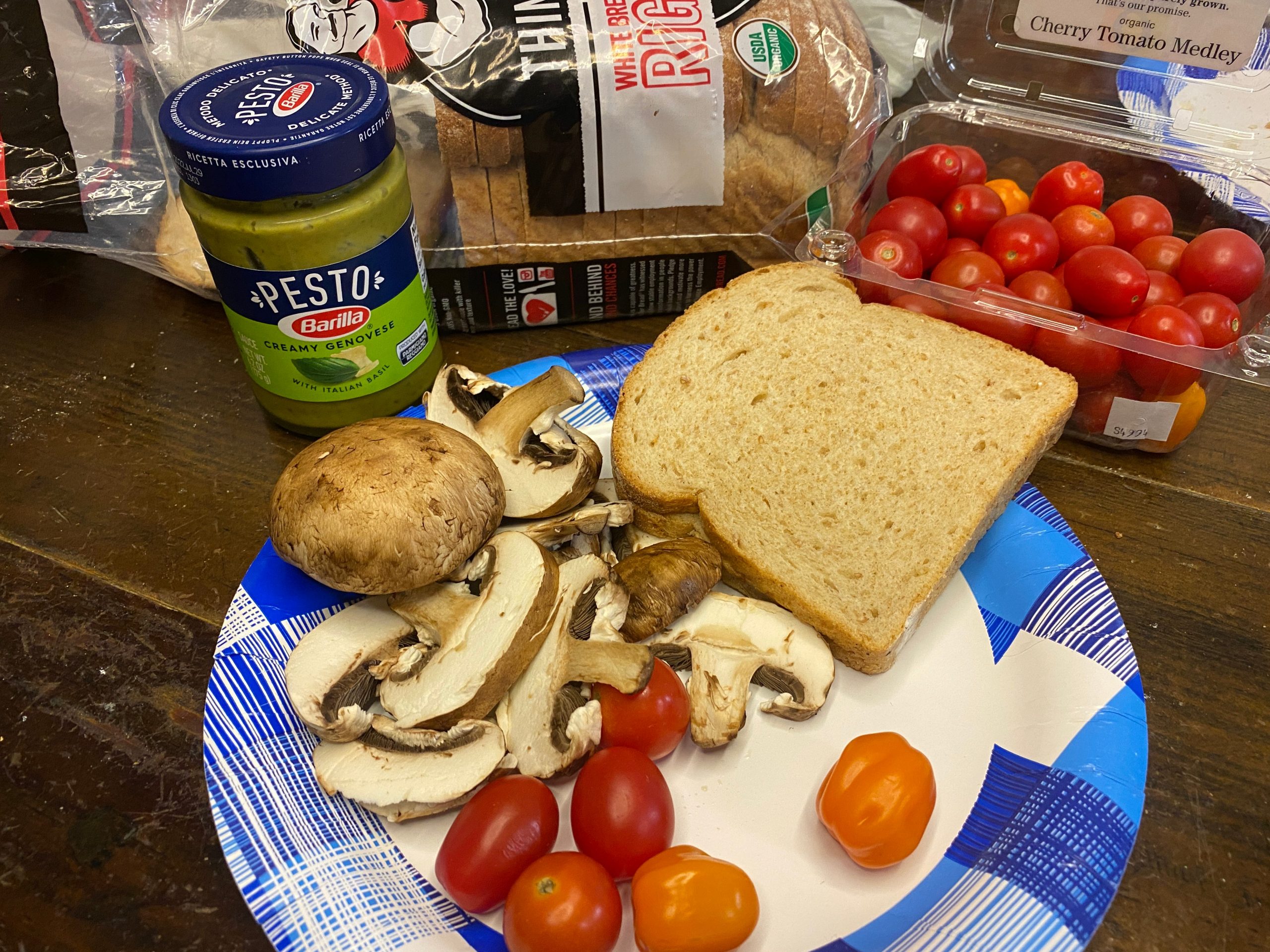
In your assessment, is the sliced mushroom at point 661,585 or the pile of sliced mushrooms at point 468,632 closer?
the pile of sliced mushrooms at point 468,632

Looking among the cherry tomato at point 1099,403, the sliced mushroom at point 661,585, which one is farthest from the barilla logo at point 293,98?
the cherry tomato at point 1099,403

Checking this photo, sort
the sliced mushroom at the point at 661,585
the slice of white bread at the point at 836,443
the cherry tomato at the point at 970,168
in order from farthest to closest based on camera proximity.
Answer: the cherry tomato at the point at 970,168, the slice of white bread at the point at 836,443, the sliced mushroom at the point at 661,585

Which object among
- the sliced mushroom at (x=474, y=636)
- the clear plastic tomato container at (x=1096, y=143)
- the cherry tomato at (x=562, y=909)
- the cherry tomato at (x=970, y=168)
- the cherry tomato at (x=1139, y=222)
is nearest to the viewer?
the cherry tomato at (x=562, y=909)

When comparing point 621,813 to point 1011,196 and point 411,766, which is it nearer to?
point 411,766

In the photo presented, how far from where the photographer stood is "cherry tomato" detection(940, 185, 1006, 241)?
230 cm

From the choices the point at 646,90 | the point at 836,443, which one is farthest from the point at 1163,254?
the point at 646,90

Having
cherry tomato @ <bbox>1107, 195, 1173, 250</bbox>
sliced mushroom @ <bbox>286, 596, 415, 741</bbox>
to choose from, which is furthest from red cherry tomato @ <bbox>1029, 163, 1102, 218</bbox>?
sliced mushroom @ <bbox>286, 596, 415, 741</bbox>

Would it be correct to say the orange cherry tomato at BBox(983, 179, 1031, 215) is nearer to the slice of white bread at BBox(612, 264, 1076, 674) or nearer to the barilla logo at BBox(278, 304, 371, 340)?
the slice of white bread at BBox(612, 264, 1076, 674)

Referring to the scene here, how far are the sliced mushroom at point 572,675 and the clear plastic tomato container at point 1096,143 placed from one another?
1.03m

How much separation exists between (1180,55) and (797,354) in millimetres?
1196

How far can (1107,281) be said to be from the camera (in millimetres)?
2043

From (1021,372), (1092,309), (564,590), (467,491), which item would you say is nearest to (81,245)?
(467,491)

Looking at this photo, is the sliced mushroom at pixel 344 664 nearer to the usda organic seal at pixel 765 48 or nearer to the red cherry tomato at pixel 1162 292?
the usda organic seal at pixel 765 48

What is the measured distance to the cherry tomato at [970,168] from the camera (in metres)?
2.37
